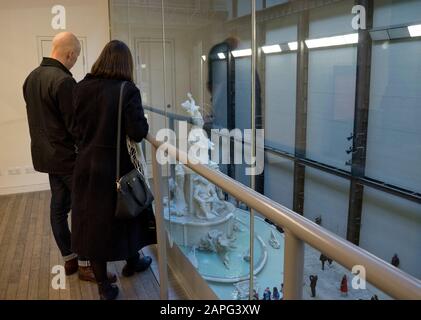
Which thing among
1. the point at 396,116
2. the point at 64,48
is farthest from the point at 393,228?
the point at 64,48

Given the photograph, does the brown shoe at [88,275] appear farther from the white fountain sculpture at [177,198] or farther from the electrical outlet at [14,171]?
the electrical outlet at [14,171]

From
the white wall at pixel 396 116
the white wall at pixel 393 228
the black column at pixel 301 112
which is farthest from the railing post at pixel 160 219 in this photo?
the white wall at pixel 396 116

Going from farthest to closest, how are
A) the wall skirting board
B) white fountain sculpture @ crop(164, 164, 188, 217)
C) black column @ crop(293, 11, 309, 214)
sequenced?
the wall skirting board
black column @ crop(293, 11, 309, 214)
white fountain sculpture @ crop(164, 164, 188, 217)

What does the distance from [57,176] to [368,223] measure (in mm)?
2819

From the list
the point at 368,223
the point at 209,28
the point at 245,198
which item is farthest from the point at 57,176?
the point at 368,223

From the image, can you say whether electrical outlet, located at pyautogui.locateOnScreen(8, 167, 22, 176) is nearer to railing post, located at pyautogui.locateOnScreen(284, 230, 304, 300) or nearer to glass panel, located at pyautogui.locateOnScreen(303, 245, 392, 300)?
glass panel, located at pyautogui.locateOnScreen(303, 245, 392, 300)

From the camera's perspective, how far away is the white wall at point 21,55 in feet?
14.0

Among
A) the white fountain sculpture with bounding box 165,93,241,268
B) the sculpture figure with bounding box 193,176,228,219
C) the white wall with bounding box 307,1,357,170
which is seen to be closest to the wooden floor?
the white fountain sculpture with bounding box 165,93,241,268

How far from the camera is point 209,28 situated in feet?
12.0

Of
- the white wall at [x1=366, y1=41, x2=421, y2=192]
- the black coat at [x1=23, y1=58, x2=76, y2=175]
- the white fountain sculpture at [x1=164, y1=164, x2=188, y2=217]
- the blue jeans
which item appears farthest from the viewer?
the white wall at [x1=366, y1=41, x2=421, y2=192]

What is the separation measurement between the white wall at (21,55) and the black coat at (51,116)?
8.67ft

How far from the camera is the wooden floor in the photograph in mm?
2084

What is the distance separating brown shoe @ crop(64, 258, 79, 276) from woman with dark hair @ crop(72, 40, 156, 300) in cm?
45

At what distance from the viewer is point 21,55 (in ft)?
14.2
